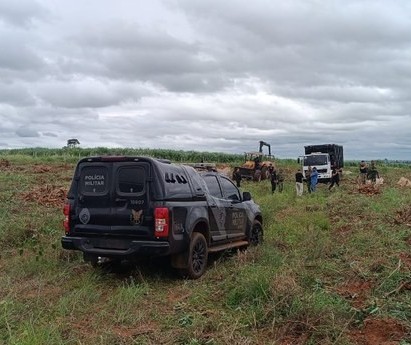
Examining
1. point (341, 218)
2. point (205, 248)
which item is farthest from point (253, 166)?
point (205, 248)

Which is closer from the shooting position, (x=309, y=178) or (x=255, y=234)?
(x=255, y=234)

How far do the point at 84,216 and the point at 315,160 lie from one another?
2527 cm

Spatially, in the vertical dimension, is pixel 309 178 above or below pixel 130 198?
below

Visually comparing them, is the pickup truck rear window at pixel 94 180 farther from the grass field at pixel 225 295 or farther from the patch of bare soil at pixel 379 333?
the patch of bare soil at pixel 379 333

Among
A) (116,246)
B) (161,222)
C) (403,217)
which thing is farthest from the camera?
(403,217)

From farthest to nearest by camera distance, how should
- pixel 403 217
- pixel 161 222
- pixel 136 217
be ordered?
pixel 403 217 → pixel 136 217 → pixel 161 222

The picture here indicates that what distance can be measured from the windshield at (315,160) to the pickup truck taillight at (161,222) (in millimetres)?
24947

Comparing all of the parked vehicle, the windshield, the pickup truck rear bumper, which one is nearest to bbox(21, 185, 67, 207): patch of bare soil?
the pickup truck rear bumper

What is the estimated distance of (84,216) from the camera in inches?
292

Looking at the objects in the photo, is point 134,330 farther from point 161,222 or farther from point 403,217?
point 403,217

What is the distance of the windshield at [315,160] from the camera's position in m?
30.7

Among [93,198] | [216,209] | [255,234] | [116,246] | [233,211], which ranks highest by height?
[93,198]

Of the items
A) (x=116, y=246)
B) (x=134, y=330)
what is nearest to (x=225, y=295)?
(x=134, y=330)

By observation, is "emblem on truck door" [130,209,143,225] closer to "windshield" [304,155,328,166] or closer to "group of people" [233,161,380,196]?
"group of people" [233,161,380,196]
